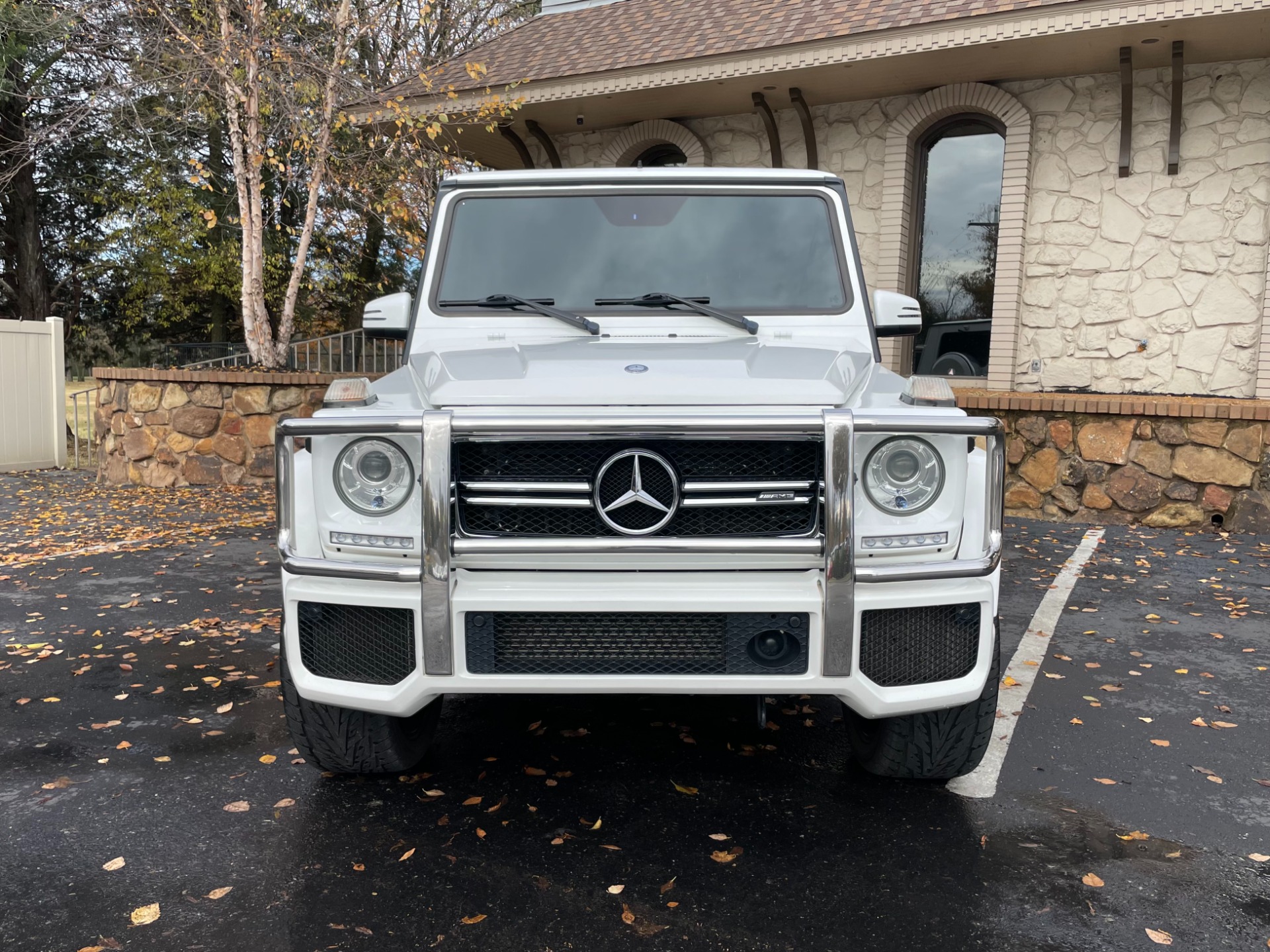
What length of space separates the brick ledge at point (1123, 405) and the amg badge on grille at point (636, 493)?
606 centimetres

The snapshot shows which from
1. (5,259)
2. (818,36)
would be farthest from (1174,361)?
(5,259)

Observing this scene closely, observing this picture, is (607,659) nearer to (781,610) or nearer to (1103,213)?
(781,610)

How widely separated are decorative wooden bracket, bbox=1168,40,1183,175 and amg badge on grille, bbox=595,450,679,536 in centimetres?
852

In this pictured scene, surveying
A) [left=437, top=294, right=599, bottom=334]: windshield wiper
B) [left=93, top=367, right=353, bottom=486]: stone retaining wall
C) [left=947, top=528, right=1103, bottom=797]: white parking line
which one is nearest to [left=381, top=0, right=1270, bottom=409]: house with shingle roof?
[left=947, top=528, right=1103, bottom=797]: white parking line

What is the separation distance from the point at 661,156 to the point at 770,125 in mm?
1788

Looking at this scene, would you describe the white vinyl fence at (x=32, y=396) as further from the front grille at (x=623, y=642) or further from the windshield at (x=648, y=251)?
the front grille at (x=623, y=642)

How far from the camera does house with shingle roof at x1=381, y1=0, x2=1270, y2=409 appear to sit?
888 centimetres

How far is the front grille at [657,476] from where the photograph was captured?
2547 mm

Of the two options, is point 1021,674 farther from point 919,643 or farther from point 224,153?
point 224,153

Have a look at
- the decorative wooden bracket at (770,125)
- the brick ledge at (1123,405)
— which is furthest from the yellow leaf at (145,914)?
the decorative wooden bracket at (770,125)

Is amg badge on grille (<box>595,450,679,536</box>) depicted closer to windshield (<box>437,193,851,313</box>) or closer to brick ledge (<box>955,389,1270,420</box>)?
windshield (<box>437,193,851,313</box>)

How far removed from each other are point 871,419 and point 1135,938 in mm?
1358

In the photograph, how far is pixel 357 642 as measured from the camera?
2605mm

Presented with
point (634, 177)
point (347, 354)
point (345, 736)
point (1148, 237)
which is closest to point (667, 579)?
point (345, 736)
